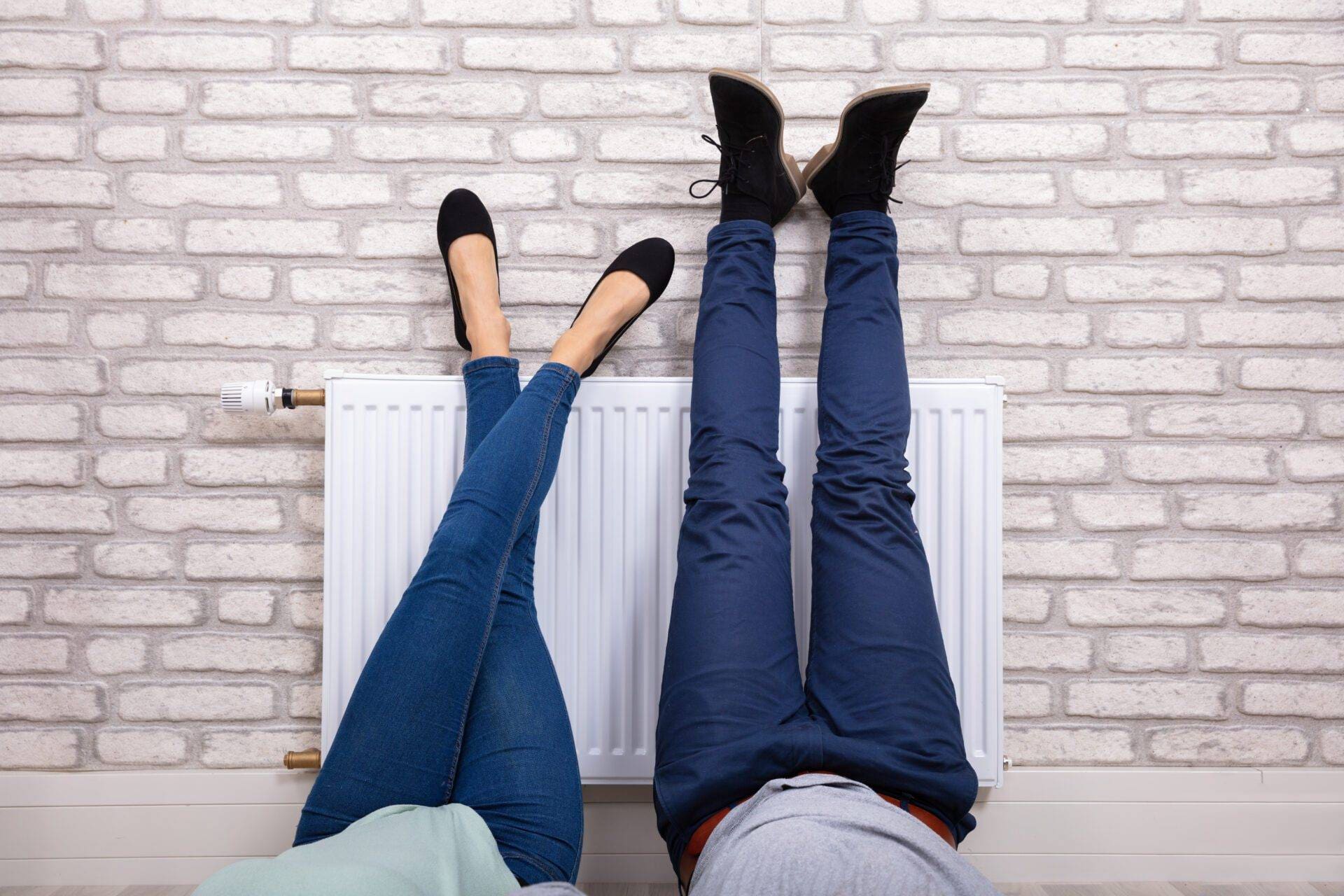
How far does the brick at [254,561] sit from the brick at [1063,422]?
1140 millimetres

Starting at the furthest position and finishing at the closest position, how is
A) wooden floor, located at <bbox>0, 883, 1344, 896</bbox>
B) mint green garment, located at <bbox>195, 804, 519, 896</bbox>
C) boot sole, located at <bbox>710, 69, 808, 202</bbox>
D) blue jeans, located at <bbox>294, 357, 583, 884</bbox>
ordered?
wooden floor, located at <bbox>0, 883, 1344, 896</bbox>
boot sole, located at <bbox>710, 69, 808, 202</bbox>
blue jeans, located at <bbox>294, 357, 583, 884</bbox>
mint green garment, located at <bbox>195, 804, 519, 896</bbox>

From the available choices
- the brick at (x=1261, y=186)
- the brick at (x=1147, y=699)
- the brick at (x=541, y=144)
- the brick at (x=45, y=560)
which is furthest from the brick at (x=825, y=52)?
the brick at (x=45, y=560)

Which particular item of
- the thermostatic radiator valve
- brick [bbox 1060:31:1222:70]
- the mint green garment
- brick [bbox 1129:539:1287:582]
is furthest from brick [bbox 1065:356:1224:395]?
the thermostatic radiator valve

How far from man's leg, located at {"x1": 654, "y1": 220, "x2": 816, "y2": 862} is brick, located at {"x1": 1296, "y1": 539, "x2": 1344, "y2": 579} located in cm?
89

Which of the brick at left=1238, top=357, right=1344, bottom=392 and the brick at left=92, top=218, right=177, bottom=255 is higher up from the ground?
the brick at left=92, top=218, right=177, bottom=255

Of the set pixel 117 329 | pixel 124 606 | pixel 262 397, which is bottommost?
pixel 124 606

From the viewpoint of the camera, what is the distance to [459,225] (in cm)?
117

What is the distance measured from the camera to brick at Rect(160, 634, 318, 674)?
1.23 meters

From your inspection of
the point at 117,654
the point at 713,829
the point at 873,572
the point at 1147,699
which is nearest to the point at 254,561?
the point at 117,654

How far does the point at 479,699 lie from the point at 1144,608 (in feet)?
3.40

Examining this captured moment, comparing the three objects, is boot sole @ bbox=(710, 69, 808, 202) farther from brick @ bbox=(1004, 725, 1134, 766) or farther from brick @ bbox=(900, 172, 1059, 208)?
brick @ bbox=(1004, 725, 1134, 766)

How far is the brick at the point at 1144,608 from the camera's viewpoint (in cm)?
123

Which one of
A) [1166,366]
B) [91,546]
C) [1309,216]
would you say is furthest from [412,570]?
[1309,216]

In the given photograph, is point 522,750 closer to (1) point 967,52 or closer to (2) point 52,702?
(2) point 52,702
